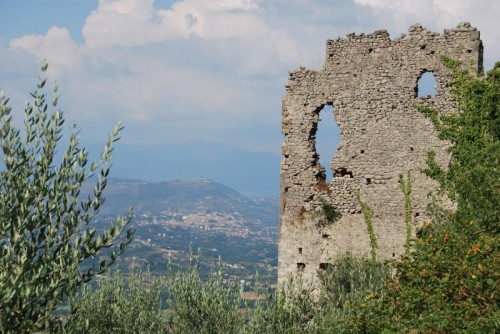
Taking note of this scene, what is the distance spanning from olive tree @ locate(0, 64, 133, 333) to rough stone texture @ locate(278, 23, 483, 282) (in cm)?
1118

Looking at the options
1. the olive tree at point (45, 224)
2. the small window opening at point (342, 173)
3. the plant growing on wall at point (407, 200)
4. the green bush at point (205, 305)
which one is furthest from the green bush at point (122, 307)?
the plant growing on wall at point (407, 200)

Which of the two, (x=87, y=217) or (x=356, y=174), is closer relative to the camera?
(x=87, y=217)

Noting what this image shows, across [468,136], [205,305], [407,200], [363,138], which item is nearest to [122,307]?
[205,305]

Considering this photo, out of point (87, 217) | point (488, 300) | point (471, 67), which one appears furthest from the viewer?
point (471, 67)

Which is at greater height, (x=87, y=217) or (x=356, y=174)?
(x=356, y=174)

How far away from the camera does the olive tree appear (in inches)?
468

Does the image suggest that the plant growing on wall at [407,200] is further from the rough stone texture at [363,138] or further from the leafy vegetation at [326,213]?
the leafy vegetation at [326,213]

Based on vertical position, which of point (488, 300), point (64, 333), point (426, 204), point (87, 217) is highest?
point (426, 204)

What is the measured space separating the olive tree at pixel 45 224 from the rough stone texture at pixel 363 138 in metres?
11.2

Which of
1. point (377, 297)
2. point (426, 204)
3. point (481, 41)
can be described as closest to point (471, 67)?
point (481, 41)

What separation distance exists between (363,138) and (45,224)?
1227 centimetres

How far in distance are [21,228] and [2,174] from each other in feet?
3.94

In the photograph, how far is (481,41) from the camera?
21.5m

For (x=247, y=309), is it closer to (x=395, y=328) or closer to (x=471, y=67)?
(x=395, y=328)
